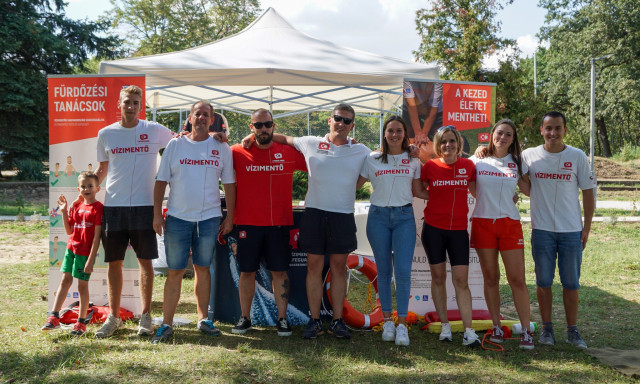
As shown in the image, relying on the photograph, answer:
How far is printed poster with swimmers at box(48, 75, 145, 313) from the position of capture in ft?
17.7

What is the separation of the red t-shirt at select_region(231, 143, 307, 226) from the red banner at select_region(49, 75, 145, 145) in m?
1.39

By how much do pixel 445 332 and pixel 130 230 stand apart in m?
2.78

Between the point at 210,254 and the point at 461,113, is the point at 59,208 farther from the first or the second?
the point at 461,113

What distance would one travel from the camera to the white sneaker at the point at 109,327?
470 centimetres

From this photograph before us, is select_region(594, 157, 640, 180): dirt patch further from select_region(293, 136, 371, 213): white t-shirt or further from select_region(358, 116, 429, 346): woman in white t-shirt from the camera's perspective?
select_region(293, 136, 371, 213): white t-shirt

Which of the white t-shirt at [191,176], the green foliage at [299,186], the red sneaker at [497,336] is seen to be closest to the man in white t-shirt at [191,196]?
the white t-shirt at [191,176]

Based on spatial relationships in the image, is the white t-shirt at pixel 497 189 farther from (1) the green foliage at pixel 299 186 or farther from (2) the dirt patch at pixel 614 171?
(2) the dirt patch at pixel 614 171

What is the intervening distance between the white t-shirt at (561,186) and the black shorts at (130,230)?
323 cm

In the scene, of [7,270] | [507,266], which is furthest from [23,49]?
[507,266]

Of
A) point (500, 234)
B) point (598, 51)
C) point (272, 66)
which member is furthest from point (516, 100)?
point (598, 51)

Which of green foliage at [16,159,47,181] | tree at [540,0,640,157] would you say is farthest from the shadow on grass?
tree at [540,0,640,157]

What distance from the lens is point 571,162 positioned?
4.62 m

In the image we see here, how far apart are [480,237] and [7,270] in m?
6.56

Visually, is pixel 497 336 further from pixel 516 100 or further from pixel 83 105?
pixel 516 100
